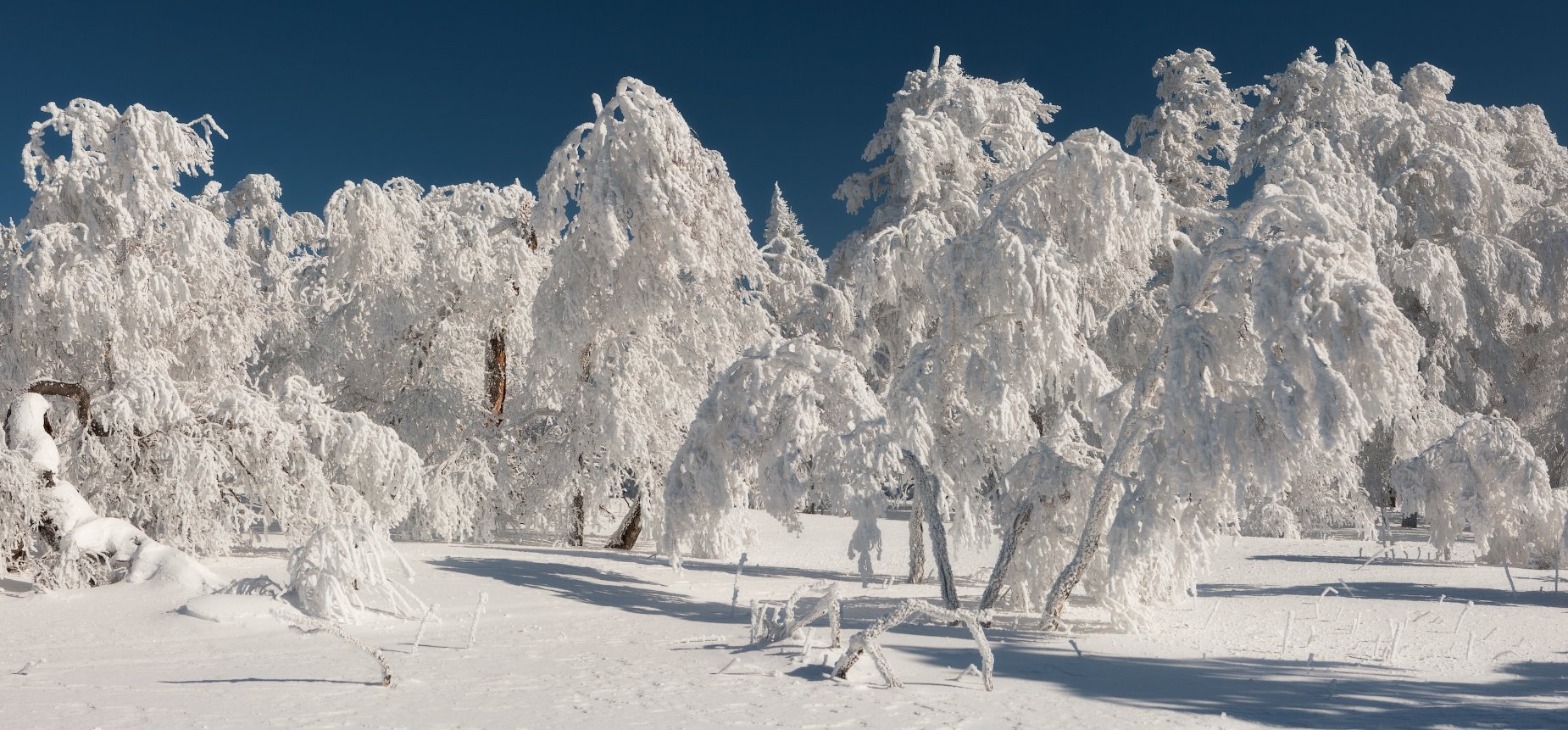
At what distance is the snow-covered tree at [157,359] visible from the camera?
11.9 m

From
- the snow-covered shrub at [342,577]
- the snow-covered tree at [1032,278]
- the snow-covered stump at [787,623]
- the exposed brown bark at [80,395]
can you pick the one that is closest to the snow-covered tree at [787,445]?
the snow-covered tree at [1032,278]

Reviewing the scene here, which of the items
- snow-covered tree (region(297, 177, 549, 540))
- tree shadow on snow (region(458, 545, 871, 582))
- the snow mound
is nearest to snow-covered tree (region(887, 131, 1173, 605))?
tree shadow on snow (region(458, 545, 871, 582))

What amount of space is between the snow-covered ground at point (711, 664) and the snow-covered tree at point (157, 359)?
1.02 meters

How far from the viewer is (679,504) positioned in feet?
36.9

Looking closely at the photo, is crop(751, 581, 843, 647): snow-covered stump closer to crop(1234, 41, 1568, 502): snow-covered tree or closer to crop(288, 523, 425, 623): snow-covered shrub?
crop(288, 523, 425, 623): snow-covered shrub

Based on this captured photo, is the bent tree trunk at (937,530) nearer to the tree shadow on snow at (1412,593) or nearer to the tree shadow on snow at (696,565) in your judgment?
the tree shadow on snow at (696,565)

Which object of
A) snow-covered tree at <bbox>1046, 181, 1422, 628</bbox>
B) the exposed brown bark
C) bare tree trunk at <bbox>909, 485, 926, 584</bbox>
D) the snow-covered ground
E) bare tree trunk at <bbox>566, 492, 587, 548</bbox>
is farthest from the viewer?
bare tree trunk at <bbox>566, 492, 587, 548</bbox>

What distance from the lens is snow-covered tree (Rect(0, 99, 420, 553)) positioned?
1194 cm

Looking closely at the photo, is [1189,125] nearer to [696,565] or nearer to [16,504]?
[696,565]

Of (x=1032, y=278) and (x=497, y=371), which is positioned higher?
(x=1032, y=278)

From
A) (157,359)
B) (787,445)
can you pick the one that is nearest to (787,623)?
(787,445)

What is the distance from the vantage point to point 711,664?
8016mm

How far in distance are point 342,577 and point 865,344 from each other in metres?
10.8

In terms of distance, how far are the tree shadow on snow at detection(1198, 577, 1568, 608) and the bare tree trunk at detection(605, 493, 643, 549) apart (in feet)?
26.4
